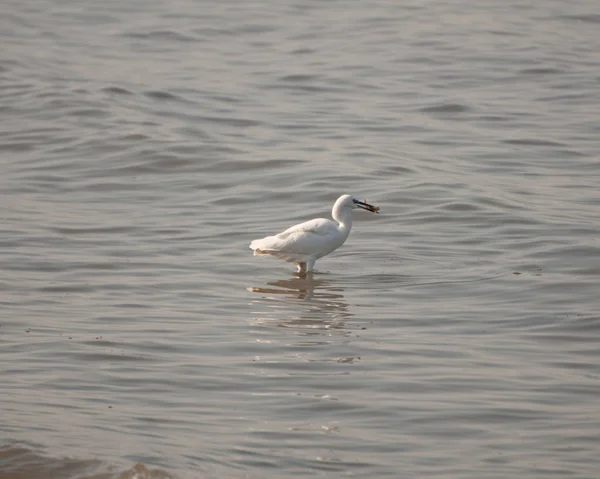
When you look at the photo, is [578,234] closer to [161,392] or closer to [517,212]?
[517,212]

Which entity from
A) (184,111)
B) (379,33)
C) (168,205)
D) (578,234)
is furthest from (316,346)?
(379,33)

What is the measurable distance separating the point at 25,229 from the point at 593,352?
655 cm

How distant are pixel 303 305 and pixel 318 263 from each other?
1.73m

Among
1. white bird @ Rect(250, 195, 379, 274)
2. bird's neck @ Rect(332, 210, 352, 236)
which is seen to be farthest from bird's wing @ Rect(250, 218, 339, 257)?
bird's neck @ Rect(332, 210, 352, 236)

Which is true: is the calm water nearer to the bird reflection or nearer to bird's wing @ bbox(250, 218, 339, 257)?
the bird reflection

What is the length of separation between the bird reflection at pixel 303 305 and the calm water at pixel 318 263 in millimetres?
35

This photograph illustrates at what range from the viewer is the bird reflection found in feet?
30.9

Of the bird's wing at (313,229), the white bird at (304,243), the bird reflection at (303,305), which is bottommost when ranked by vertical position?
the bird reflection at (303,305)

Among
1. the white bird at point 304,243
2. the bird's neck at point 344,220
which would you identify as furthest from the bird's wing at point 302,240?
the bird's neck at point 344,220

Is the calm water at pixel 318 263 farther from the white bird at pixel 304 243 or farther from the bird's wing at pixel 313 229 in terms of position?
the bird's wing at pixel 313 229

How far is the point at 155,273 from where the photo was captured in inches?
428

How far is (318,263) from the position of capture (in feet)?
→ 38.9

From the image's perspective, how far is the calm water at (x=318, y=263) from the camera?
684cm

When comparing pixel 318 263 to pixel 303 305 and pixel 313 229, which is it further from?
pixel 303 305
